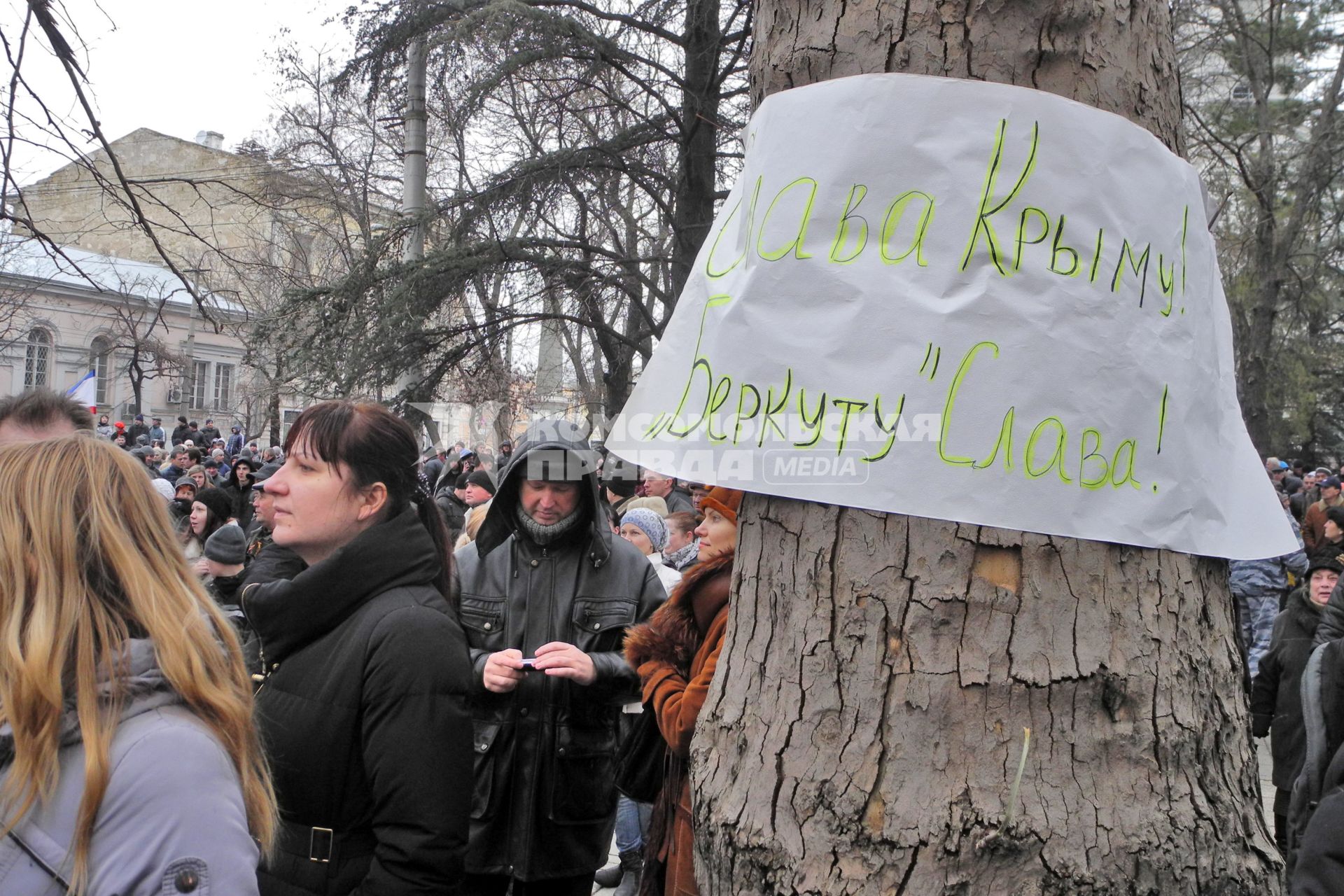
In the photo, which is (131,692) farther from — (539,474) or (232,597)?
(232,597)

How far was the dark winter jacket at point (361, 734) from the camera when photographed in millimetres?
2064

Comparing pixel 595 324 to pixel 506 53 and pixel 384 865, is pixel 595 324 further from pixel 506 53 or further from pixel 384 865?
pixel 384 865

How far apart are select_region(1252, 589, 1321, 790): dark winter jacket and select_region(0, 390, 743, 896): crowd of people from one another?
118 inches

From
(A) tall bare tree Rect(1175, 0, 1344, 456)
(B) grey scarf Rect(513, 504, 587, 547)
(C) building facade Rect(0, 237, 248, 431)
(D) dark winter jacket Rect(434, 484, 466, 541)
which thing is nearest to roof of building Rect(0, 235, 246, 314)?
(C) building facade Rect(0, 237, 248, 431)

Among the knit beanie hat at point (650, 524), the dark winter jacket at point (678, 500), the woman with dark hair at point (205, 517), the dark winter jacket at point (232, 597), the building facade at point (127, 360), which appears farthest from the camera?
the building facade at point (127, 360)

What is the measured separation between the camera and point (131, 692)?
4.55ft

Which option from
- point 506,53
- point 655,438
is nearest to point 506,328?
point 506,53

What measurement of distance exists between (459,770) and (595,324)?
33.3 ft

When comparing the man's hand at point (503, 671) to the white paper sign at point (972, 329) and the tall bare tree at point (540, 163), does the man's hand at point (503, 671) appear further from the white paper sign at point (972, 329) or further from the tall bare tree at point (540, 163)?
the tall bare tree at point (540, 163)

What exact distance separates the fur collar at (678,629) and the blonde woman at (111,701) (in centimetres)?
117

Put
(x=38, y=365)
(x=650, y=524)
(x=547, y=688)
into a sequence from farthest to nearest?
(x=38, y=365) < (x=650, y=524) < (x=547, y=688)

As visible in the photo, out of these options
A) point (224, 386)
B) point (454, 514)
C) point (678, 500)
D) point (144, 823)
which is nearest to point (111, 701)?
point (144, 823)

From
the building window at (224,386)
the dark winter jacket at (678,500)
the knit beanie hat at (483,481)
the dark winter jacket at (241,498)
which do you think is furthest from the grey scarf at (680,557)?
the building window at (224,386)

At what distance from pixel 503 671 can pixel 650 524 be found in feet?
11.5
